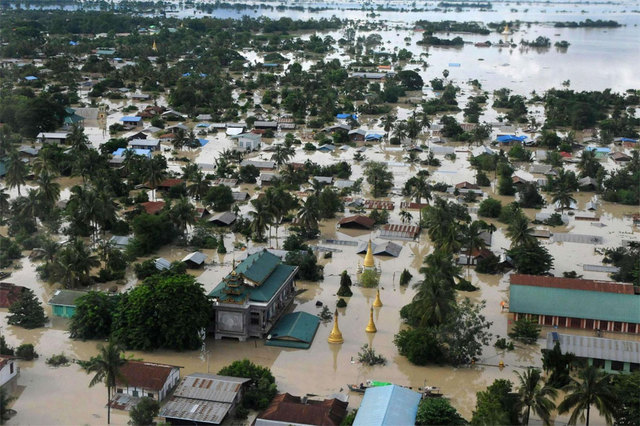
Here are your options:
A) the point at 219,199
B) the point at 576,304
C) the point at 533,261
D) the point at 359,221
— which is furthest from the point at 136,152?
the point at 576,304

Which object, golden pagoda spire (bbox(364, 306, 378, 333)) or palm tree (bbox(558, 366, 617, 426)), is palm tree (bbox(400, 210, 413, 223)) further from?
palm tree (bbox(558, 366, 617, 426))

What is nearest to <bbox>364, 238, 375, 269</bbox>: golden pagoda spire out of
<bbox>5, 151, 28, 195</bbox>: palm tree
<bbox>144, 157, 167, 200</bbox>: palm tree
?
<bbox>144, 157, 167, 200</bbox>: palm tree

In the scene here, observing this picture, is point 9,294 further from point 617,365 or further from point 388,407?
point 617,365

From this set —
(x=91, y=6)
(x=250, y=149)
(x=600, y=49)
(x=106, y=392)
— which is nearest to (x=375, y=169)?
(x=250, y=149)

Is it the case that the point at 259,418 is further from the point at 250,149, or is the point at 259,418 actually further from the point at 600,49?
the point at 600,49

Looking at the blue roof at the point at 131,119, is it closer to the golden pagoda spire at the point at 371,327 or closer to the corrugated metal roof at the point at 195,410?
the golden pagoda spire at the point at 371,327

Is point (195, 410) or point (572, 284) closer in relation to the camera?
point (195, 410)

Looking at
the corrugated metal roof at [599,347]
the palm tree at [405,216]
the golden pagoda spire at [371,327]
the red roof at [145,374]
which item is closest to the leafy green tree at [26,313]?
the red roof at [145,374]
